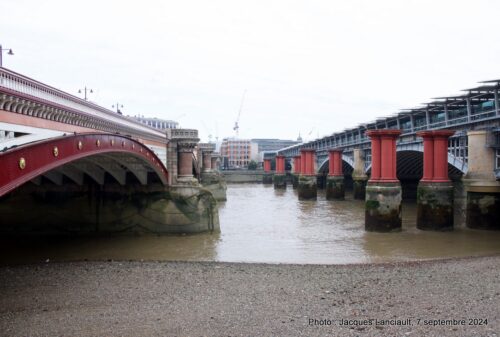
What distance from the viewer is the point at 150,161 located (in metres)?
18.1

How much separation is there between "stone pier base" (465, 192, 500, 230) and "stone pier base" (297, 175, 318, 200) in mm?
22015

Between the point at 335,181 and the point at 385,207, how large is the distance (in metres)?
21.6

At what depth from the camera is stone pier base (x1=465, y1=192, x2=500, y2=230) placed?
20.3 metres

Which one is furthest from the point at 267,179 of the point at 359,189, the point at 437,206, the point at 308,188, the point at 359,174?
the point at 437,206

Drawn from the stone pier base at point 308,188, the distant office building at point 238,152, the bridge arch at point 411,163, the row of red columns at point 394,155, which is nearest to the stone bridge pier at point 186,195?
the row of red columns at point 394,155

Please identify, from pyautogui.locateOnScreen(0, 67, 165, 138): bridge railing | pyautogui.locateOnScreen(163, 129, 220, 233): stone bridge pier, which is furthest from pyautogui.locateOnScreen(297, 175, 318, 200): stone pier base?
pyautogui.locateOnScreen(0, 67, 165, 138): bridge railing

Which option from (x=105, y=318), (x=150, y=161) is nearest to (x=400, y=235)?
(x=150, y=161)

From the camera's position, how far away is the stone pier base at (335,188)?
136 ft

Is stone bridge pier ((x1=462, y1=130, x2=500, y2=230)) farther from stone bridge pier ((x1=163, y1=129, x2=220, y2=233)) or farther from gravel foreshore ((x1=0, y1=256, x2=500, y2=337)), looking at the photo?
stone bridge pier ((x1=163, y1=129, x2=220, y2=233))

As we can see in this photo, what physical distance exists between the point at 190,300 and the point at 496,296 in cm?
587

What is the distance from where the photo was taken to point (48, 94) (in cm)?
1262

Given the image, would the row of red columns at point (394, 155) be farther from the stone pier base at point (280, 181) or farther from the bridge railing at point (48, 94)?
the stone pier base at point (280, 181)

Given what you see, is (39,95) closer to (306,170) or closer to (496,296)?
(496,296)

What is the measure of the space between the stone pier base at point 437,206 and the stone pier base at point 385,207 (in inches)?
51.0
